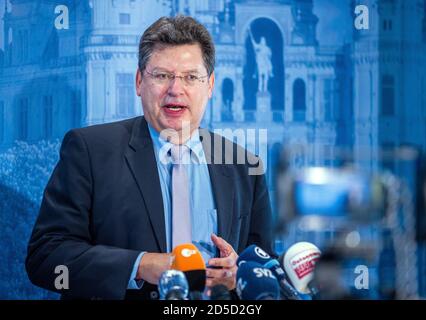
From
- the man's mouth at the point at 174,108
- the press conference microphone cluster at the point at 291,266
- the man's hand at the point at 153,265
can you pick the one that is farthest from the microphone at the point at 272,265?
the man's mouth at the point at 174,108

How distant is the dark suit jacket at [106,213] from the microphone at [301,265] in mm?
406

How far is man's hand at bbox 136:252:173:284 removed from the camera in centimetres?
273

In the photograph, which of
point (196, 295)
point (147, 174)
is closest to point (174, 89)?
point (147, 174)

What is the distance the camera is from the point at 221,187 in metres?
3.14

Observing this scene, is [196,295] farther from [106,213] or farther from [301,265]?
[106,213]

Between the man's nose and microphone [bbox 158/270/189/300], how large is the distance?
91 centimetres

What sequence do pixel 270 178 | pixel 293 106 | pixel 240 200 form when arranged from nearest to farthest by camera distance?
pixel 240 200, pixel 270 178, pixel 293 106

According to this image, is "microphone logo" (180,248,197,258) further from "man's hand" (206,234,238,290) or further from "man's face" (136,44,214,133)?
"man's face" (136,44,214,133)

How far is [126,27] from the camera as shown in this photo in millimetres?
3949

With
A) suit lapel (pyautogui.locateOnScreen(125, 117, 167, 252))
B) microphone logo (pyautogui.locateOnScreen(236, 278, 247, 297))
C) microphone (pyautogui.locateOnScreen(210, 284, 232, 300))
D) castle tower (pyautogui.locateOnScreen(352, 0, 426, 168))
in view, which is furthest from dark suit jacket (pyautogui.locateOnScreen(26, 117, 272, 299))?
castle tower (pyautogui.locateOnScreen(352, 0, 426, 168))

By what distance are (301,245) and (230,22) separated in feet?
5.18

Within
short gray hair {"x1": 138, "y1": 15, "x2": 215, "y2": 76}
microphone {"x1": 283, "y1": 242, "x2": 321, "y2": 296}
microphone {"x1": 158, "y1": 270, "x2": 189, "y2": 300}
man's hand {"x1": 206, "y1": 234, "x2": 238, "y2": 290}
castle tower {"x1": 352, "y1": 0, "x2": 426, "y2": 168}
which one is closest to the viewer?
microphone {"x1": 158, "y1": 270, "x2": 189, "y2": 300}
